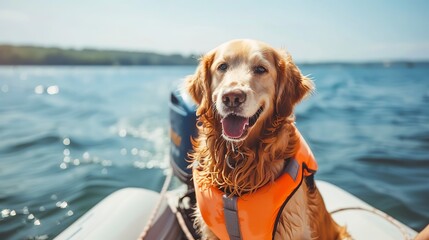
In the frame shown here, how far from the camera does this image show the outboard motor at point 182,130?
3486 millimetres

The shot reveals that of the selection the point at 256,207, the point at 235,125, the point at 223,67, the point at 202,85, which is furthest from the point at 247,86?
the point at 256,207

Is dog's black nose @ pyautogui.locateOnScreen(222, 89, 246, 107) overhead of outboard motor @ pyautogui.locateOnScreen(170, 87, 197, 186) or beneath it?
overhead

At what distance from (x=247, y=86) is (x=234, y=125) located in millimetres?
305

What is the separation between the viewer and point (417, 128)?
430 inches

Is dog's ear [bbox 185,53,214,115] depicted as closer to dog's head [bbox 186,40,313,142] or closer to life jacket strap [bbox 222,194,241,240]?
dog's head [bbox 186,40,313,142]

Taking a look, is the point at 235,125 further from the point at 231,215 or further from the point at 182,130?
the point at 182,130

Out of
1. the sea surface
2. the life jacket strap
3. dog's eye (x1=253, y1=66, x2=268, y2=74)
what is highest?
dog's eye (x1=253, y1=66, x2=268, y2=74)

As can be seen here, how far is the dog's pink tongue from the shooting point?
8.02 ft

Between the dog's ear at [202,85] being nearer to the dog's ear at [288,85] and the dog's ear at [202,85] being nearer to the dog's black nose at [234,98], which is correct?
the dog's black nose at [234,98]

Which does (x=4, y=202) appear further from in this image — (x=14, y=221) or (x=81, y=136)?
(x=81, y=136)

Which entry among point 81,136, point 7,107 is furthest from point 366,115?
point 7,107

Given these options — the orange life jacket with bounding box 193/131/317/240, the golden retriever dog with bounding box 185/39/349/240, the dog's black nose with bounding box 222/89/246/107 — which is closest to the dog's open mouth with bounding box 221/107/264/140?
the golden retriever dog with bounding box 185/39/349/240

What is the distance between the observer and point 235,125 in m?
2.47

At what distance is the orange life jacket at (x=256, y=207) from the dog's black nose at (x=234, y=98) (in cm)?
65
